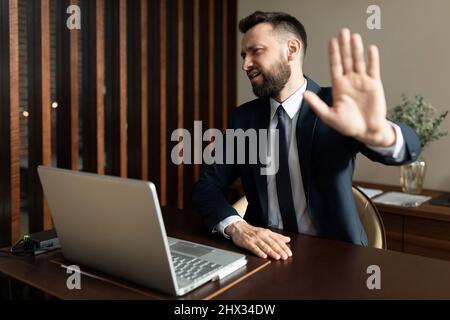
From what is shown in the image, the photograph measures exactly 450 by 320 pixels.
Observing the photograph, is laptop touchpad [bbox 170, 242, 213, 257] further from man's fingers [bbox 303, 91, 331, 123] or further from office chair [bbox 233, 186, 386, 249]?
office chair [bbox 233, 186, 386, 249]

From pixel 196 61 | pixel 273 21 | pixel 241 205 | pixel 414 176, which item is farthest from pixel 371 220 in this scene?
pixel 196 61

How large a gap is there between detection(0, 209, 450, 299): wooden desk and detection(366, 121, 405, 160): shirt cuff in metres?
0.29

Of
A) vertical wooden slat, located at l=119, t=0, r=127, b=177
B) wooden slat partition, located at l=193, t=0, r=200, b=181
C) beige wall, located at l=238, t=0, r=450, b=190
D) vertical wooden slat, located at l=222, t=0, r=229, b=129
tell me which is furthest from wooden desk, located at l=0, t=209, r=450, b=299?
vertical wooden slat, located at l=222, t=0, r=229, b=129

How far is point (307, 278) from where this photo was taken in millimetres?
1159

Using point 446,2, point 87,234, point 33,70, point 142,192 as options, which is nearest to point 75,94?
point 33,70

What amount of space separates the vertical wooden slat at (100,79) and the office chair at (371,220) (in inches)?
60.3

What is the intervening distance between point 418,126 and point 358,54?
5.60ft

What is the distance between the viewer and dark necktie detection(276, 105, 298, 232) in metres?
1.80

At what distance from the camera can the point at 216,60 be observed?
12.0 feet

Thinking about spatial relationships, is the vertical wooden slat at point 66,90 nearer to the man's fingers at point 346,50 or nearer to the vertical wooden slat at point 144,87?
the vertical wooden slat at point 144,87

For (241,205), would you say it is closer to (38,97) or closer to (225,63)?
(38,97)

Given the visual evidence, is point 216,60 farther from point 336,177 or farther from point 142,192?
point 142,192

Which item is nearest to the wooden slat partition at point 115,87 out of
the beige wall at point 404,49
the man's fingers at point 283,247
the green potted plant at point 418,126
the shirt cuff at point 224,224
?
the beige wall at point 404,49
